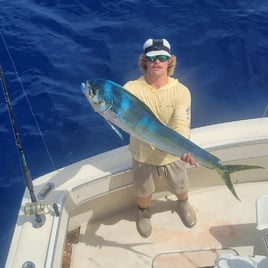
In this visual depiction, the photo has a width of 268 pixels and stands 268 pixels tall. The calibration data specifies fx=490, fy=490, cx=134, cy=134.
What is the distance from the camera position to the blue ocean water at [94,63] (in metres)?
6.27

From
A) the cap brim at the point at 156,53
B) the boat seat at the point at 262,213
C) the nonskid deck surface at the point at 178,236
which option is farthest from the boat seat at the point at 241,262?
the cap brim at the point at 156,53

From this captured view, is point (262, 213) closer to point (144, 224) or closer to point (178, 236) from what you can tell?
point (178, 236)

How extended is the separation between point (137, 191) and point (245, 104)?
2797 mm

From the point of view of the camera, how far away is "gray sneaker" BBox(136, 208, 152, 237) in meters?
4.77

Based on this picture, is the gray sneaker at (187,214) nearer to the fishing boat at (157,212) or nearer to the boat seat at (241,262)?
the fishing boat at (157,212)

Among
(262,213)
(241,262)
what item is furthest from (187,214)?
(241,262)

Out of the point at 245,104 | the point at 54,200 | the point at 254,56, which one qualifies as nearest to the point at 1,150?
the point at 54,200

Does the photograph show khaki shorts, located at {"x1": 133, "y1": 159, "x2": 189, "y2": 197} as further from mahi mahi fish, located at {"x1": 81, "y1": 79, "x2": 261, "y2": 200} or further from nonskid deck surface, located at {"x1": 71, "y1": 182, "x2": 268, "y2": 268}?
mahi mahi fish, located at {"x1": 81, "y1": 79, "x2": 261, "y2": 200}

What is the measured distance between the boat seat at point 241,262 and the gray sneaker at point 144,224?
1.14 metres

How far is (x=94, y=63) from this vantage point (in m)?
7.57

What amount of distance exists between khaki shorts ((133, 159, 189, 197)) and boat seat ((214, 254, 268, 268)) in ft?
3.03

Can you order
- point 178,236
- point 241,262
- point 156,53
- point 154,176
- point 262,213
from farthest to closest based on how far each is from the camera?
point 178,236, point 154,176, point 262,213, point 156,53, point 241,262

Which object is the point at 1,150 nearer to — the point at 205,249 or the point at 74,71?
the point at 74,71

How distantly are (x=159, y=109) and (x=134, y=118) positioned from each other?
758 mm
